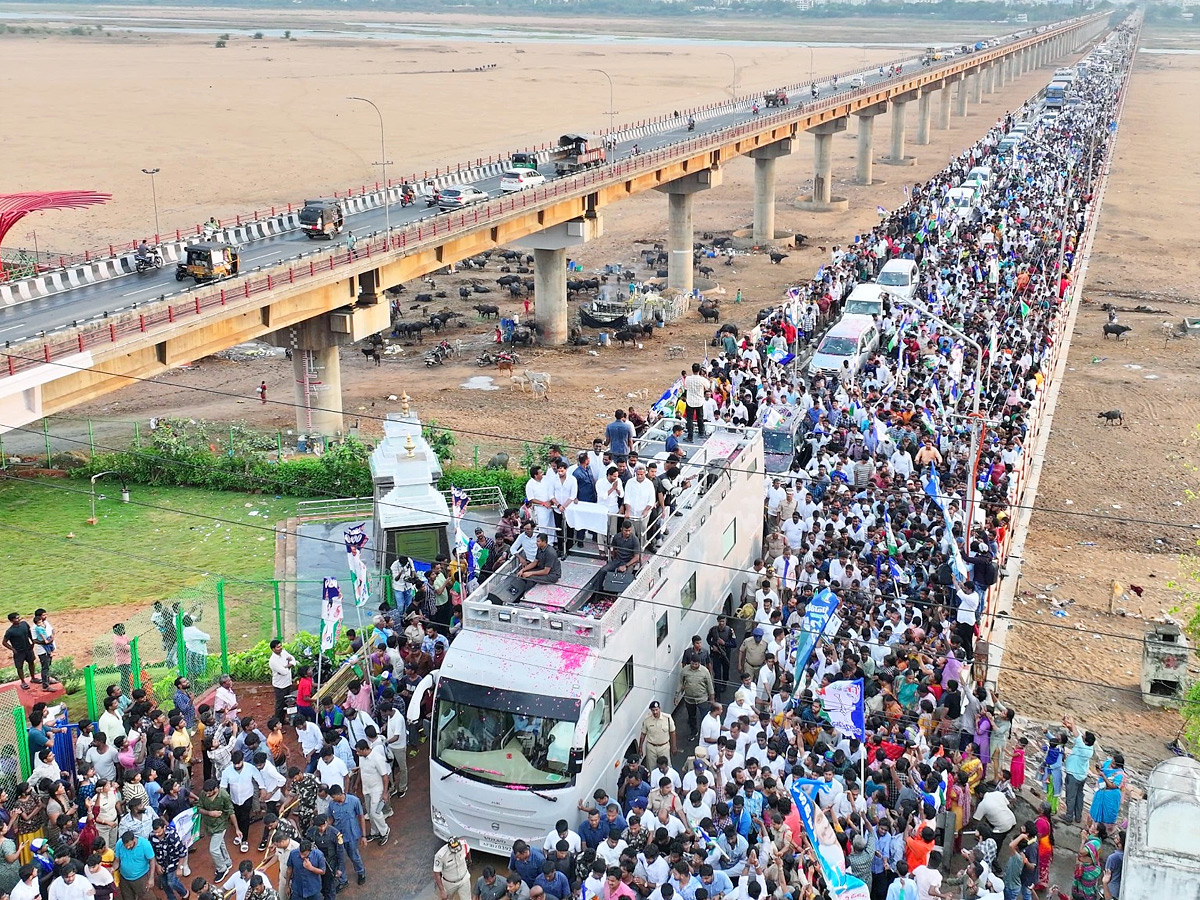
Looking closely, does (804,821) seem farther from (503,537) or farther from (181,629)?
(181,629)

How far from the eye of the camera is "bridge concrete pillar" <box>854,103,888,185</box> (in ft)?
270

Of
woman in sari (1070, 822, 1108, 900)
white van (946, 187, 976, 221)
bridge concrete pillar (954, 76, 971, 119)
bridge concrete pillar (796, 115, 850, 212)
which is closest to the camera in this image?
woman in sari (1070, 822, 1108, 900)

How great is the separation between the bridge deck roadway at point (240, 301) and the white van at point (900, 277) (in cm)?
1132

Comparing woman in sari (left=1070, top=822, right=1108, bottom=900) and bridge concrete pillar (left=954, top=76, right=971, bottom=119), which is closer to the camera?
woman in sari (left=1070, top=822, right=1108, bottom=900)

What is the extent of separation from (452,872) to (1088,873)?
6233mm

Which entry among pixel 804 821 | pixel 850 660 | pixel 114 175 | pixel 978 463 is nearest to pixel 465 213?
pixel 978 463

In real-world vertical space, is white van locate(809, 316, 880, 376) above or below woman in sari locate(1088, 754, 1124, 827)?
above

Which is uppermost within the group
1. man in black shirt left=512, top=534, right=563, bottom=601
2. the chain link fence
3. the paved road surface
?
the paved road surface

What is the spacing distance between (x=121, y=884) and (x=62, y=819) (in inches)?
34.3

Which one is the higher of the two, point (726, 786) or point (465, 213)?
point (465, 213)

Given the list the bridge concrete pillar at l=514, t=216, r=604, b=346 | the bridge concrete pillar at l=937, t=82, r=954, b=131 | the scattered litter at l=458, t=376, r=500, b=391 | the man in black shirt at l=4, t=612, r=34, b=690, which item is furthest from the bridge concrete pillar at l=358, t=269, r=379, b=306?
the bridge concrete pillar at l=937, t=82, r=954, b=131

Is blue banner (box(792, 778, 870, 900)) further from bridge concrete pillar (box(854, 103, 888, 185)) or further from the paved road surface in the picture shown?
bridge concrete pillar (box(854, 103, 888, 185))

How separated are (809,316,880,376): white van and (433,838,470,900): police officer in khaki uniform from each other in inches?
759

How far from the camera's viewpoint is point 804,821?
12750 mm
